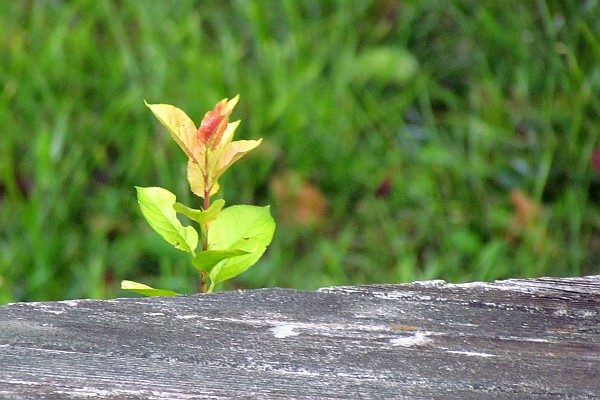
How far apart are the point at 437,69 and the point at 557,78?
0.49 meters

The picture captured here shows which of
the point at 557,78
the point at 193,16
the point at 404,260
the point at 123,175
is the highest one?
the point at 193,16

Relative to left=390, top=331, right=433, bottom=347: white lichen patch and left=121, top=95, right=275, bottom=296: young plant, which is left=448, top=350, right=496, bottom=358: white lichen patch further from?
left=121, top=95, right=275, bottom=296: young plant

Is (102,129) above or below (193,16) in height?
below

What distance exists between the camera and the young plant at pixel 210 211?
0.81 metres

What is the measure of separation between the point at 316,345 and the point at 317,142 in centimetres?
211

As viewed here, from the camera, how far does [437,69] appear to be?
10.5ft

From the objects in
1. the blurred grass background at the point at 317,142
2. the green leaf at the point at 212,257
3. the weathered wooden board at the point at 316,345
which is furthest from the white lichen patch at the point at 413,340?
the blurred grass background at the point at 317,142

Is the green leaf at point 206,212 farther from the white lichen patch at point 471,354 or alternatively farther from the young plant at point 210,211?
the white lichen patch at point 471,354

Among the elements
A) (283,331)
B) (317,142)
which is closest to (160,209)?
(283,331)

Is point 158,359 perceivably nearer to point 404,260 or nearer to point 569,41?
point 404,260

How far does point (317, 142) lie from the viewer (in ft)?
9.24

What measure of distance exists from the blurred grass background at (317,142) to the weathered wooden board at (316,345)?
5.13 feet

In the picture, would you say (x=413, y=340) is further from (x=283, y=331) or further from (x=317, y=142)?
(x=317, y=142)

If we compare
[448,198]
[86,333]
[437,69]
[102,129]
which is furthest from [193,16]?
[86,333]
